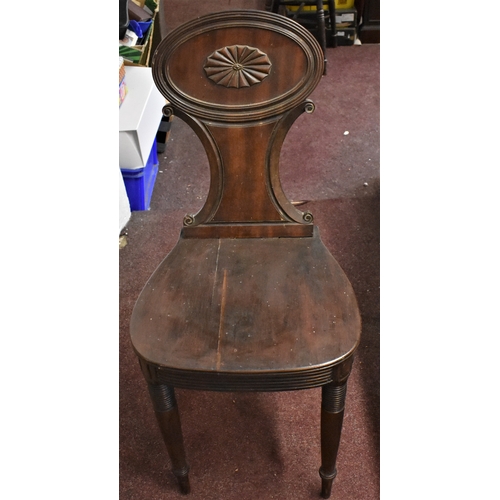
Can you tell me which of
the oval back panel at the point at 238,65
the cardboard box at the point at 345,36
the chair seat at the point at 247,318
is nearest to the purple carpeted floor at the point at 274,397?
the chair seat at the point at 247,318

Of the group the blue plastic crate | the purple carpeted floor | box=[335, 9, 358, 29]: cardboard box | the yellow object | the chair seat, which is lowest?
the purple carpeted floor

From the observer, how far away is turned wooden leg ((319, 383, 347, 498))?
1.38 meters

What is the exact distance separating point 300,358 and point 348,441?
56 cm

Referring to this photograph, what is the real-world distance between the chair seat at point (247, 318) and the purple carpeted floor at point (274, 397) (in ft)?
1.51

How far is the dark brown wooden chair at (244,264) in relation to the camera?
131 cm

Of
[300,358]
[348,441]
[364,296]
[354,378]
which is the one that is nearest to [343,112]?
[364,296]

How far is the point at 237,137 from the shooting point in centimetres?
158

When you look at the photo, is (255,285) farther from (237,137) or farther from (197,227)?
(237,137)

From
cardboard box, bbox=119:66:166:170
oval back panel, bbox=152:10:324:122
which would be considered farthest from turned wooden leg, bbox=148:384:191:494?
cardboard box, bbox=119:66:166:170

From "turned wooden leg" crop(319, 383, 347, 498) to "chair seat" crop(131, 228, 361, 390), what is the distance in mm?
75

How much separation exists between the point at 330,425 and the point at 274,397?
46 cm

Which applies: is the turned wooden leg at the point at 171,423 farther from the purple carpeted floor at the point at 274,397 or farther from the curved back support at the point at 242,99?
the curved back support at the point at 242,99

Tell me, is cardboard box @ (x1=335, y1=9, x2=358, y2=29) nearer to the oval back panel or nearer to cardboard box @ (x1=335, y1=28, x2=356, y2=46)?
cardboard box @ (x1=335, y1=28, x2=356, y2=46)

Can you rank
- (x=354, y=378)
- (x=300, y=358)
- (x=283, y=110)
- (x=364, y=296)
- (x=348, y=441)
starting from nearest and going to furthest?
(x=300, y=358), (x=283, y=110), (x=348, y=441), (x=354, y=378), (x=364, y=296)
